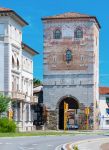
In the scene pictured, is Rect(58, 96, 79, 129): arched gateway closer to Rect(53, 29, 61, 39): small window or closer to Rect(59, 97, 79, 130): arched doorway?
Rect(59, 97, 79, 130): arched doorway

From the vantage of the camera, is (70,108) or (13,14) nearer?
(13,14)

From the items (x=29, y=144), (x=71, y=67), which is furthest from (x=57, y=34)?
(x=29, y=144)

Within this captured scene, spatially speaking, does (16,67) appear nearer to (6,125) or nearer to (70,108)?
(6,125)

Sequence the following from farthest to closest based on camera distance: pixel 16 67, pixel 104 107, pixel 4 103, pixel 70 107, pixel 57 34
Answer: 1. pixel 104 107
2. pixel 70 107
3. pixel 57 34
4. pixel 16 67
5. pixel 4 103

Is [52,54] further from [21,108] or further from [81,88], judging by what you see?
[21,108]

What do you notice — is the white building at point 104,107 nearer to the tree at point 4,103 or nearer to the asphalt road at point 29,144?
the tree at point 4,103

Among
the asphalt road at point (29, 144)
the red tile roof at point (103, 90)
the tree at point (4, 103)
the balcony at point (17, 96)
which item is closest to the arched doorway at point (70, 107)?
the red tile roof at point (103, 90)

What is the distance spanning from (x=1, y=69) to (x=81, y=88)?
84.6 ft

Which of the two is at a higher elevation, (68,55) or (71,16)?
(71,16)

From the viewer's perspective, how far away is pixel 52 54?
328 ft

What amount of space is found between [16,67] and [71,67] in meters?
20.8

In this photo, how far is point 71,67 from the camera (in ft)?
→ 324

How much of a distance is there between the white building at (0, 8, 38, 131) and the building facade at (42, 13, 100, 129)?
7.49 metres

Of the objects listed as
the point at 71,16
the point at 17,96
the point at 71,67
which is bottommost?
the point at 17,96
